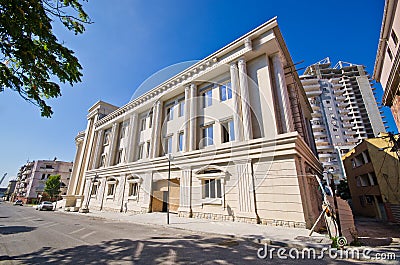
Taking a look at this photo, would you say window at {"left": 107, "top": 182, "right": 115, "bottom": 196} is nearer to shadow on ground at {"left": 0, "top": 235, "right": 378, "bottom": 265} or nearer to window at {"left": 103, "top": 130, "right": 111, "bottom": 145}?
window at {"left": 103, "top": 130, "right": 111, "bottom": 145}

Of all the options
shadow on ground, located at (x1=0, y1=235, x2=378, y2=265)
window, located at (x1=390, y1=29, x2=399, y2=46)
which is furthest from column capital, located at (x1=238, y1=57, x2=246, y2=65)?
shadow on ground, located at (x1=0, y1=235, x2=378, y2=265)

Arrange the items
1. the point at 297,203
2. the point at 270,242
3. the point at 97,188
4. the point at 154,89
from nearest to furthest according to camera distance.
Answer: the point at 270,242 < the point at 297,203 < the point at 154,89 < the point at 97,188

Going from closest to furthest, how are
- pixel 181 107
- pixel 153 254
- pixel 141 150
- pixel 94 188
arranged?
1. pixel 153 254
2. pixel 181 107
3. pixel 141 150
4. pixel 94 188

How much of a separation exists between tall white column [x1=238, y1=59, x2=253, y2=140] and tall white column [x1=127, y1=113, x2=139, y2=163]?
1345 cm

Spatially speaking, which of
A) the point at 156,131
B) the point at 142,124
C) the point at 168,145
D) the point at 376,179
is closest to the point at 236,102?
the point at 168,145

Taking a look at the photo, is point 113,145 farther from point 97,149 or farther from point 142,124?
point 142,124

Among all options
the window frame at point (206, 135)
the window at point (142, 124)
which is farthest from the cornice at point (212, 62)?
the window frame at point (206, 135)

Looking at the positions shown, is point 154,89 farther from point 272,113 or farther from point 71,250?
point 71,250

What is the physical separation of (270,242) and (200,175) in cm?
652

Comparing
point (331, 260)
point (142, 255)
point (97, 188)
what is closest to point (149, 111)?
point (97, 188)

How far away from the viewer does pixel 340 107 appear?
64750 mm

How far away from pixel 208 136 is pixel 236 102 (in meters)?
3.33

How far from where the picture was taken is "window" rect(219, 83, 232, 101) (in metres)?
13.2

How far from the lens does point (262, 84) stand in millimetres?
11547
